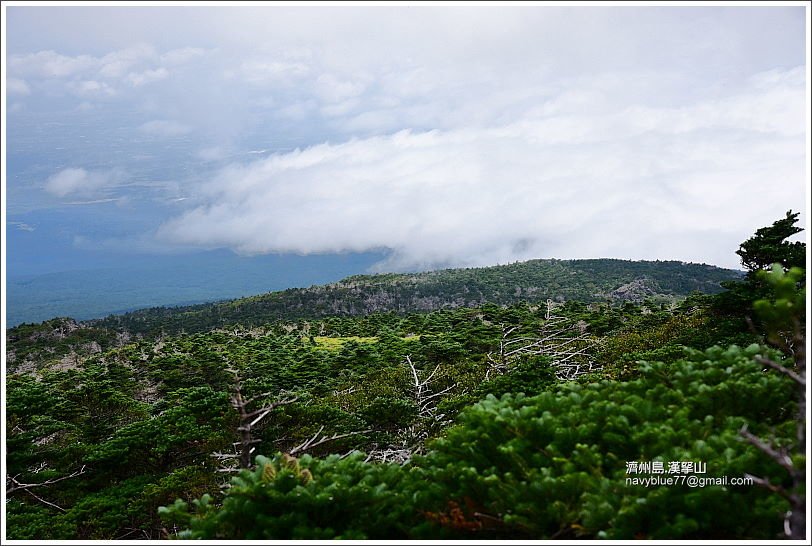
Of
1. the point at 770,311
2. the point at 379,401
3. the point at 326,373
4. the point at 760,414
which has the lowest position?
the point at 326,373

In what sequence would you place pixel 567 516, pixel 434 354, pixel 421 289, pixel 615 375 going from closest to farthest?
1. pixel 567 516
2. pixel 615 375
3. pixel 434 354
4. pixel 421 289

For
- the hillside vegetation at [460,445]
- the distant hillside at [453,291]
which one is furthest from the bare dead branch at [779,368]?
the distant hillside at [453,291]

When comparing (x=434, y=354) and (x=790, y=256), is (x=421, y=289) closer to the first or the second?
(x=434, y=354)

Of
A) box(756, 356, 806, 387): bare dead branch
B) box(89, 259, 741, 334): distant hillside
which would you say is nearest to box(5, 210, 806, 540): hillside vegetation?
box(756, 356, 806, 387): bare dead branch

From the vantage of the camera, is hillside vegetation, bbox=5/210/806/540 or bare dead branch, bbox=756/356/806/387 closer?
bare dead branch, bbox=756/356/806/387

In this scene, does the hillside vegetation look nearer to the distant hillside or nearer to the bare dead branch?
the bare dead branch

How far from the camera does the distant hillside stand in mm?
79562

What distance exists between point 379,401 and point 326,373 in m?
17.2

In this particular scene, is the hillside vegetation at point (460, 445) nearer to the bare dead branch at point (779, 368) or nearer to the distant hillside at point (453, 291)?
the bare dead branch at point (779, 368)

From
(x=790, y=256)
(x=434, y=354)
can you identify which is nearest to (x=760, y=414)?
(x=790, y=256)

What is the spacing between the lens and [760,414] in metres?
4.91

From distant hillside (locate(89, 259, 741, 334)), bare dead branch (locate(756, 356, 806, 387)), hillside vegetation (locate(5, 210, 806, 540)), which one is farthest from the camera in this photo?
distant hillside (locate(89, 259, 741, 334))

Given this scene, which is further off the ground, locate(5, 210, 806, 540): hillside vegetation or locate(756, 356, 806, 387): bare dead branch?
locate(756, 356, 806, 387): bare dead branch

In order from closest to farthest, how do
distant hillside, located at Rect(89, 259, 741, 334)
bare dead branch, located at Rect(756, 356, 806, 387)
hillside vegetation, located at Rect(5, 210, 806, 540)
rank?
bare dead branch, located at Rect(756, 356, 806, 387)
hillside vegetation, located at Rect(5, 210, 806, 540)
distant hillside, located at Rect(89, 259, 741, 334)
